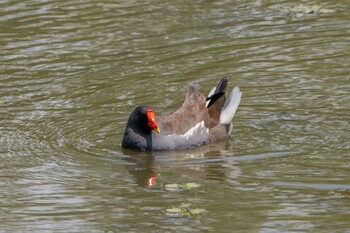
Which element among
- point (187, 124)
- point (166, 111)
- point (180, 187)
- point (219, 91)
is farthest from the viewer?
point (166, 111)

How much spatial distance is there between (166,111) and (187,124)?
75 centimetres

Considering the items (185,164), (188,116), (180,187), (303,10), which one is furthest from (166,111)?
(303,10)

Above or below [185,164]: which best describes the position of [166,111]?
above

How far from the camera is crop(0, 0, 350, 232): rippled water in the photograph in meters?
7.98

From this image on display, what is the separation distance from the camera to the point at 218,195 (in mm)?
8344

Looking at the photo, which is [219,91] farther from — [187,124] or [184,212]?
[184,212]

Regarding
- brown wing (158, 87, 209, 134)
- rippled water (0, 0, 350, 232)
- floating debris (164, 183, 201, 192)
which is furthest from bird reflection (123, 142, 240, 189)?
brown wing (158, 87, 209, 134)

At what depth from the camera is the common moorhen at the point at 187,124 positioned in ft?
34.1

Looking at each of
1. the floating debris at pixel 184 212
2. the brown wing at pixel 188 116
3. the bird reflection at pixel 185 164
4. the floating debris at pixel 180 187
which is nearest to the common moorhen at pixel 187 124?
the brown wing at pixel 188 116

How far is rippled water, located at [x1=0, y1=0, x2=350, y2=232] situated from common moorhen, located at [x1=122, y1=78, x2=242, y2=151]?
17cm

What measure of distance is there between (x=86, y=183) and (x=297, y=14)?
615cm

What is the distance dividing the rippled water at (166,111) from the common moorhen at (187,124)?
17 centimetres

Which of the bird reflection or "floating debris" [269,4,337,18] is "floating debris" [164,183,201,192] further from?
"floating debris" [269,4,337,18]

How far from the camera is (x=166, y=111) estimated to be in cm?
1131
